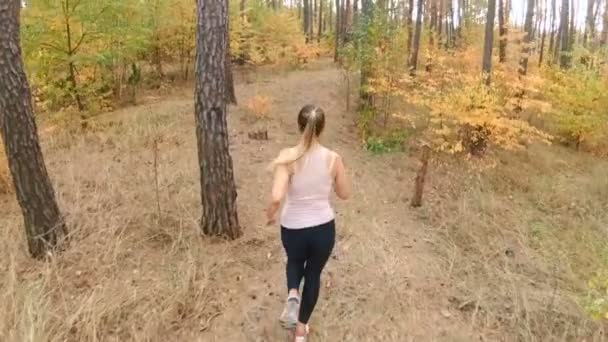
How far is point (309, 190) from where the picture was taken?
11.5 ft

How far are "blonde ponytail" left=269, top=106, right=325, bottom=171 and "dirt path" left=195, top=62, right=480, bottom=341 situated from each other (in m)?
1.77

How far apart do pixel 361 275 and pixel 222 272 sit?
1529 mm

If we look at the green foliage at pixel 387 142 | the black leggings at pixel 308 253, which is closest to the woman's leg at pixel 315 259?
the black leggings at pixel 308 253

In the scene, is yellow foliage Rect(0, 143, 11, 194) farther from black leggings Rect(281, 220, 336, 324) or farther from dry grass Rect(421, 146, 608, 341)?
dry grass Rect(421, 146, 608, 341)

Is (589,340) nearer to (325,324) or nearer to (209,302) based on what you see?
(325,324)

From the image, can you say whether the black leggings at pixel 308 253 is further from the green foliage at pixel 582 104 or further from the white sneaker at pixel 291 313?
the green foliage at pixel 582 104

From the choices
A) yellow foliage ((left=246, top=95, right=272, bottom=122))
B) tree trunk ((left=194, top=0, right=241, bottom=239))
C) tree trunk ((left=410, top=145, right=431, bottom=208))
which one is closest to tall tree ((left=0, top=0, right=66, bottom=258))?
tree trunk ((left=194, top=0, right=241, bottom=239))

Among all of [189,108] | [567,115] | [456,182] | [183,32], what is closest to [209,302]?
[456,182]

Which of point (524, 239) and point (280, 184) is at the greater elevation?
point (280, 184)

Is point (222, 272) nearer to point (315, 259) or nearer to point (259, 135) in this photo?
point (315, 259)

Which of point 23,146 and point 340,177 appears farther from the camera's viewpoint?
point 23,146

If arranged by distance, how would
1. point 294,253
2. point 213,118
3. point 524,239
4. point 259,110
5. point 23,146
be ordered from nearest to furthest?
1. point 294,253
2. point 23,146
3. point 213,118
4. point 524,239
5. point 259,110

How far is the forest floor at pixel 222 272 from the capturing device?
429 cm

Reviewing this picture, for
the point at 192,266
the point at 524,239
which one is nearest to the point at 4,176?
the point at 192,266
